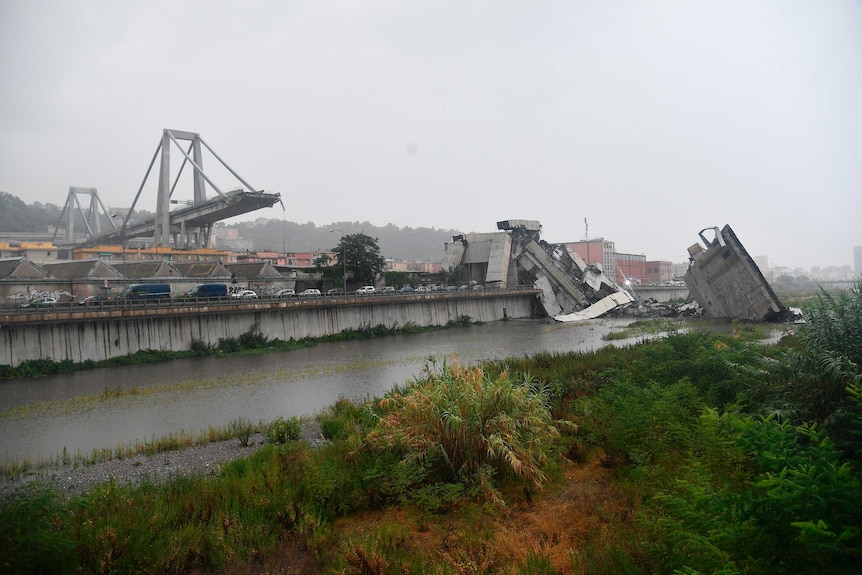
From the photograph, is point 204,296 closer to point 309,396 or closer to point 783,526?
point 309,396

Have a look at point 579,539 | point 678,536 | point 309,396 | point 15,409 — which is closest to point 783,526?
point 678,536

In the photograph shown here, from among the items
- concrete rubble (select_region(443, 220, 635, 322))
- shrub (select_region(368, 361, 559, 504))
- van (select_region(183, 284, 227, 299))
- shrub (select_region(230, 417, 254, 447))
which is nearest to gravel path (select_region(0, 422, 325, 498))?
shrub (select_region(230, 417, 254, 447))

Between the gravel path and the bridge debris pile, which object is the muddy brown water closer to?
the gravel path

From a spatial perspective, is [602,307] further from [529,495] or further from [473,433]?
[529,495]

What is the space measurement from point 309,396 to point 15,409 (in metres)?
10.4

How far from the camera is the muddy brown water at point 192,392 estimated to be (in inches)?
614

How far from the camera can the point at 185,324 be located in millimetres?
31578

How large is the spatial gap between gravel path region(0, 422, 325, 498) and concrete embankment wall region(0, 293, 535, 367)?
1755 centimetres

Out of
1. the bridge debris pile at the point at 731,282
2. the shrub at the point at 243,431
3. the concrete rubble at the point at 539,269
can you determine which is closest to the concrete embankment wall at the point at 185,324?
the concrete rubble at the point at 539,269

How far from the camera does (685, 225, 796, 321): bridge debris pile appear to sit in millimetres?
39781

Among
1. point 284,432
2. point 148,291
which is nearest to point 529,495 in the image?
point 284,432

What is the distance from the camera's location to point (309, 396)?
1992cm

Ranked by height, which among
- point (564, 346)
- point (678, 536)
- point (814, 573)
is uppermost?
point (814, 573)

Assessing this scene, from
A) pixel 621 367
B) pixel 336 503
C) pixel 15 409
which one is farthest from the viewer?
pixel 15 409
